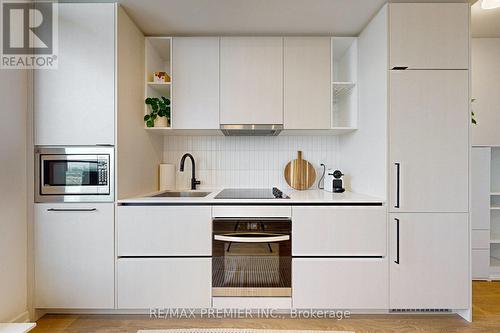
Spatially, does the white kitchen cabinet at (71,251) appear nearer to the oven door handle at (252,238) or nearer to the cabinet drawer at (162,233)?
the cabinet drawer at (162,233)

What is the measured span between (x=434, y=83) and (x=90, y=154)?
2421 millimetres

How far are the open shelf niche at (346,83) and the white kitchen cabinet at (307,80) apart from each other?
0.38ft

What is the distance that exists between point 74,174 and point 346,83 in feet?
7.22

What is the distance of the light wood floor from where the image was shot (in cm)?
199

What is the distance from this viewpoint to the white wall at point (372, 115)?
207 cm

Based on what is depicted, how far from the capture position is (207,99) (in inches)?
96.6

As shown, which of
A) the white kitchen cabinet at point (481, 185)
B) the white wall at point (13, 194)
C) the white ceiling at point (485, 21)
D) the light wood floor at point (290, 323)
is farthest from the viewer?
the white kitchen cabinet at point (481, 185)

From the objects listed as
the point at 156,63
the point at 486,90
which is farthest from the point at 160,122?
the point at 486,90

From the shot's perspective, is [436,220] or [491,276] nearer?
[436,220]

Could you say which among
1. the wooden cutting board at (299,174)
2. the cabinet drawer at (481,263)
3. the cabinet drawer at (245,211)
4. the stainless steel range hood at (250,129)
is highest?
the stainless steel range hood at (250,129)

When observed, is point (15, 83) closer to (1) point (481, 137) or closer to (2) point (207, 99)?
(2) point (207, 99)

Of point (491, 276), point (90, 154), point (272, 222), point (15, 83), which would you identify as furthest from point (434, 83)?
point (15, 83)

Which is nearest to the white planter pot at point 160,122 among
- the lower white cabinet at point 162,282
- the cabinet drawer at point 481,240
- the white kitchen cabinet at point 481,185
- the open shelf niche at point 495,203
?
the lower white cabinet at point 162,282

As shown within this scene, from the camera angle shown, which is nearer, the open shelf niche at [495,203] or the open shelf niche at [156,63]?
the open shelf niche at [156,63]
